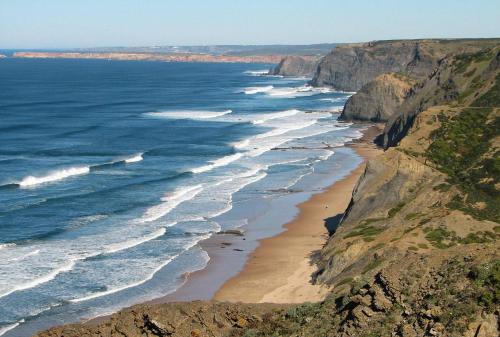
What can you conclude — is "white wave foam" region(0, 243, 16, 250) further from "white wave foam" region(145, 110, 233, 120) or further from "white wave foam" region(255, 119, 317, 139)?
"white wave foam" region(145, 110, 233, 120)

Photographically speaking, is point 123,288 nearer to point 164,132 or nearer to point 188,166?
point 188,166

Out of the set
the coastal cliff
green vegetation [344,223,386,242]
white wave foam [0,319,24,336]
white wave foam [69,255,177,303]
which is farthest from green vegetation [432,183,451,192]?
white wave foam [0,319,24,336]

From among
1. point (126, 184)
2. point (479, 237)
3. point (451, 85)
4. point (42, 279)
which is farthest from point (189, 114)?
point (479, 237)

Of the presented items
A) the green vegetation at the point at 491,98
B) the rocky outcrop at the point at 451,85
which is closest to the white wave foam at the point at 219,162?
the rocky outcrop at the point at 451,85

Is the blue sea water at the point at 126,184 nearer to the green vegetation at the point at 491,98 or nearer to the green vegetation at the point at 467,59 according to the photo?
Result: the green vegetation at the point at 467,59

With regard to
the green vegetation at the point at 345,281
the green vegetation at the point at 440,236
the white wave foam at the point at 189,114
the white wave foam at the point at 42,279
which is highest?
the green vegetation at the point at 440,236

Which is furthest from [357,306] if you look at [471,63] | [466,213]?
[471,63]

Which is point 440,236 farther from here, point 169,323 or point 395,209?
point 169,323
